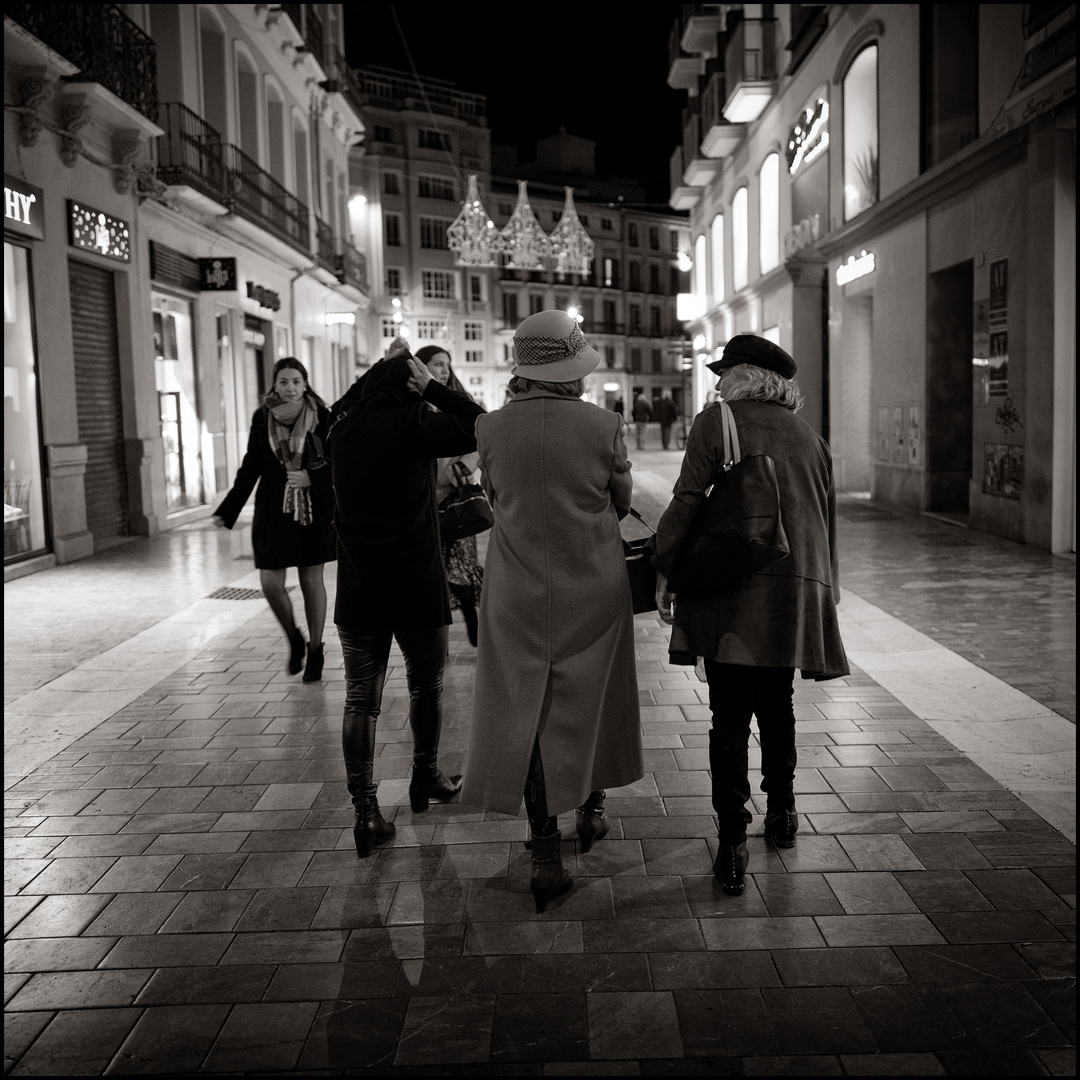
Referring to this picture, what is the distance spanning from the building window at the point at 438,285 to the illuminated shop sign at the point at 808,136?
42.2 m

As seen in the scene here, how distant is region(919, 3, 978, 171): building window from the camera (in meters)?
13.6

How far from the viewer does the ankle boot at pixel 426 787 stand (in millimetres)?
4512

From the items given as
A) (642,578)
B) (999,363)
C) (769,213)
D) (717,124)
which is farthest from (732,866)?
(717,124)

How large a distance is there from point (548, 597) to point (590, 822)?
1.01 meters

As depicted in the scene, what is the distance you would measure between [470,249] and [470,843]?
13.6 m

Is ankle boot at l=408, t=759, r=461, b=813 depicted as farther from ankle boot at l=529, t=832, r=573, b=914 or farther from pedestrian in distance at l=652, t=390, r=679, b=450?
pedestrian in distance at l=652, t=390, r=679, b=450

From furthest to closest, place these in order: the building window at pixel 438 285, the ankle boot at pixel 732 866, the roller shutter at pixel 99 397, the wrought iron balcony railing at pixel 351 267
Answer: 1. the building window at pixel 438 285
2. the wrought iron balcony railing at pixel 351 267
3. the roller shutter at pixel 99 397
4. the ankle boot at pixel 732 866

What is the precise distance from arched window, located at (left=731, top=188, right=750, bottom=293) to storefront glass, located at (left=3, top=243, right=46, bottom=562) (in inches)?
698

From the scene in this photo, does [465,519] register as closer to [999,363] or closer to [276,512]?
[276,512]

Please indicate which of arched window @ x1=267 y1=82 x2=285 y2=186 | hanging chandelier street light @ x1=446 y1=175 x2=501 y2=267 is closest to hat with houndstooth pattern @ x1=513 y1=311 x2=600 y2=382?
hanging chandelier street light @ x1=446 y1=175 x2=501 y2=267

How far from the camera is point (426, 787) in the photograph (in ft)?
14.9

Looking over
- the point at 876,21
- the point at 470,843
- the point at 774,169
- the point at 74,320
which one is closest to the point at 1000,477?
the point at 876,21

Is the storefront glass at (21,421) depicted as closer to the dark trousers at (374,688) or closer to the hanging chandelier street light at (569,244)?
the hanging chandelier street light at (569,244)

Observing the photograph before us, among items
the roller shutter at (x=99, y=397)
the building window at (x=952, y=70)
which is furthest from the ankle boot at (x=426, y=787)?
the building window at (x=952, y=70)
